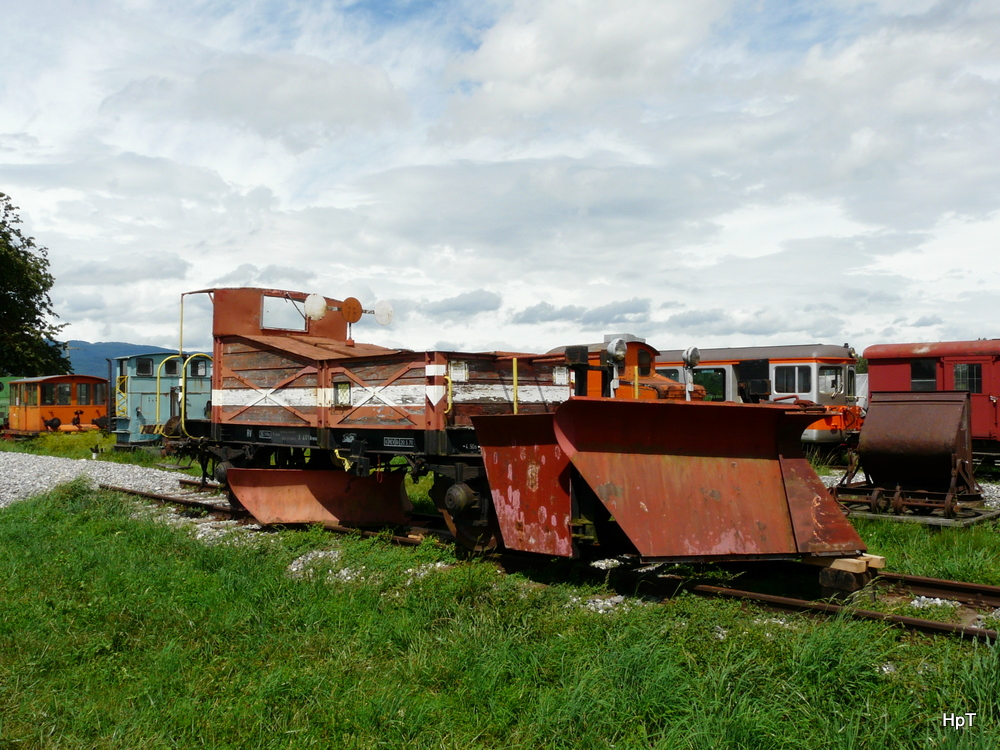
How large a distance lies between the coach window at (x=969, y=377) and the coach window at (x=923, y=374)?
454 mm

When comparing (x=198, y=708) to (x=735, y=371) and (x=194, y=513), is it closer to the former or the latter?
(x=194, y=513)

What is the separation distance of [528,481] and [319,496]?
4192mm

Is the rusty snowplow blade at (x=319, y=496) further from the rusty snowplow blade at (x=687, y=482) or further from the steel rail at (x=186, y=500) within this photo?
the rusty snowplow blade at (x=687, y=482)

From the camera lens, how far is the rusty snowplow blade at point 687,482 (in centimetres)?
546

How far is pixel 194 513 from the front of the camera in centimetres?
1082

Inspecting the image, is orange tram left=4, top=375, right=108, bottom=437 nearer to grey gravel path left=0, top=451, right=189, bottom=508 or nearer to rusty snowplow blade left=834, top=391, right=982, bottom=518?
grey gravel path left=0, top=451, right=189, bottom=508

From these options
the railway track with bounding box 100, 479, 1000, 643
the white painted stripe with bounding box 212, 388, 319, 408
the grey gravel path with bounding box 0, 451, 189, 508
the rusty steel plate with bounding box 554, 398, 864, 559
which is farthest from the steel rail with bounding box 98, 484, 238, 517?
the rusty steel plate with bounding box 554, 398, 864, 559

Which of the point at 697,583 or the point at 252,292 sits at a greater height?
the point at 252,292

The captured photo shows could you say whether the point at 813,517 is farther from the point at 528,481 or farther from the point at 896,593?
the point at 528,481

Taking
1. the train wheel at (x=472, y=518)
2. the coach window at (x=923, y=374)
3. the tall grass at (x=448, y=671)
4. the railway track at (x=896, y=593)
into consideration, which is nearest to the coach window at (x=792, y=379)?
the coach window at (x=923, y=374)

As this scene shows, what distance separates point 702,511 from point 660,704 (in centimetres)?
200

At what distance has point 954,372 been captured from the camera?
53.0 ft

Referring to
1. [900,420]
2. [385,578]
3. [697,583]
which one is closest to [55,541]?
[385,578]

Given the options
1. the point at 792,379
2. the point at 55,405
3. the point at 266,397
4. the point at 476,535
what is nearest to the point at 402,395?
the point at 476,535
